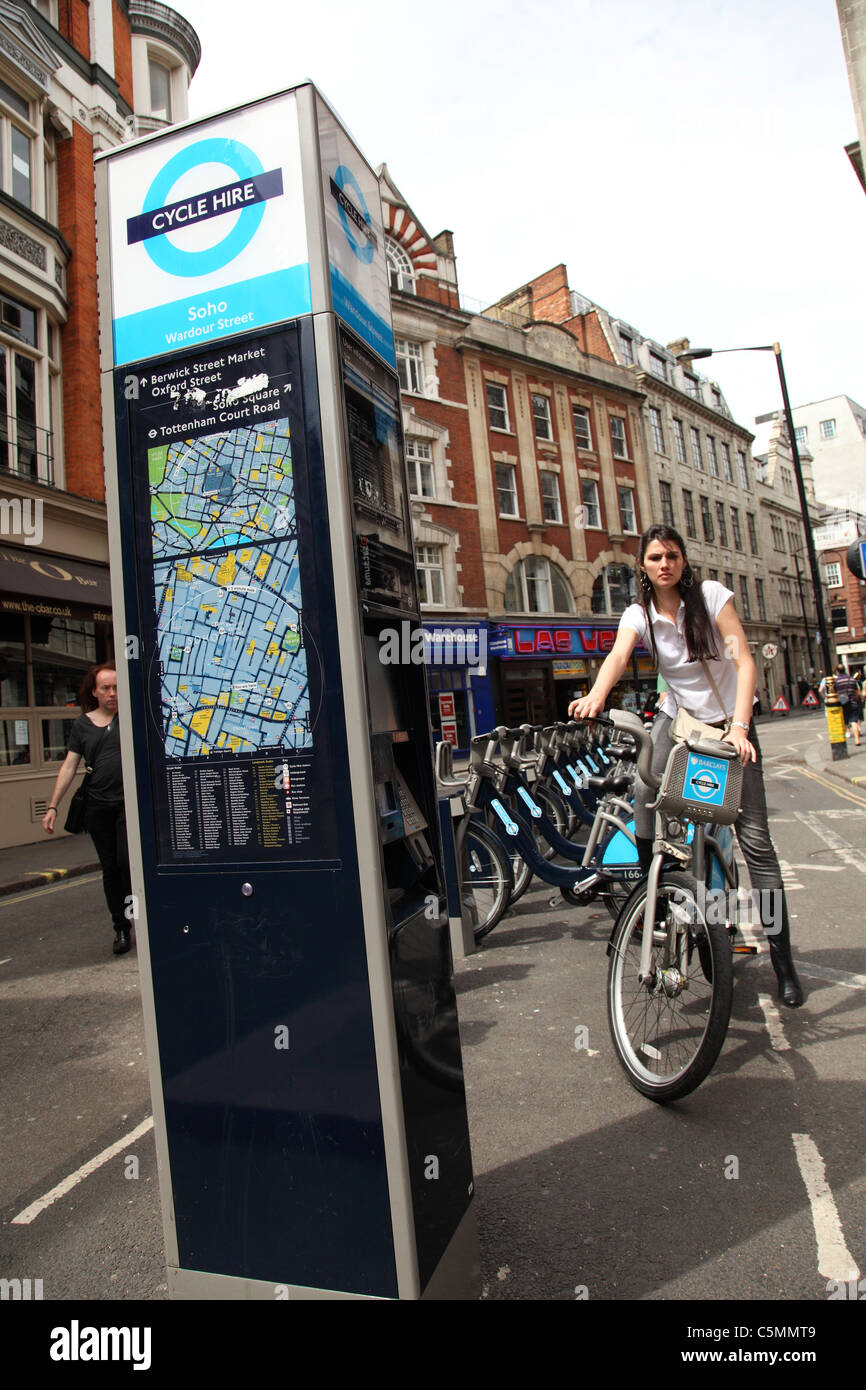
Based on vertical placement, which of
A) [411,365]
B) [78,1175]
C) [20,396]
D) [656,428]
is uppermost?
[656,428]

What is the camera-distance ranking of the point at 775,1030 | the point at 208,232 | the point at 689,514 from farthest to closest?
the point at 689,514 → the point at 775,1030 → the point at 208,232

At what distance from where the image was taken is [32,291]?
14328 mm

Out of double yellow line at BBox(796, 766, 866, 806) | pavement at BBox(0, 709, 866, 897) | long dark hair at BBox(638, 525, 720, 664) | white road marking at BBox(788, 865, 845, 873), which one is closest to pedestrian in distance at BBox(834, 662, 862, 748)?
pavement at BBox(0, 709, 866, 897)

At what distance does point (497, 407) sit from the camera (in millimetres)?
28766

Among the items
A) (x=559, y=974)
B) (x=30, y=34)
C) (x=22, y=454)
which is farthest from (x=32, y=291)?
(x=559, y=974)

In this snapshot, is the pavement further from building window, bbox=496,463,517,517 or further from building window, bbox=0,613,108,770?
building window, bbox=496,463,517,517

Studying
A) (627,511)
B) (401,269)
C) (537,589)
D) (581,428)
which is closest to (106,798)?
(537,589)

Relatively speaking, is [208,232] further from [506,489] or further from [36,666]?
[506,489]

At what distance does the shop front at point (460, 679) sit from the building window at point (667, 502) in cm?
1509

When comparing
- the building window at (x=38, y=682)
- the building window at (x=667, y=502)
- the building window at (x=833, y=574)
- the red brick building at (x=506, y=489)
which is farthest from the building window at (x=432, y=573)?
the building window at (x=833, y=574)

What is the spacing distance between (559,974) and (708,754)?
2139mm

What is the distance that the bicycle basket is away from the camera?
300 centimetres

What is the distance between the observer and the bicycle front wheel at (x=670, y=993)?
2.79 m

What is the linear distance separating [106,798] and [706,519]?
40.2 meters
